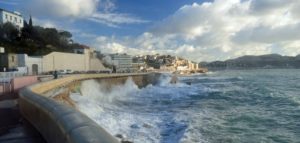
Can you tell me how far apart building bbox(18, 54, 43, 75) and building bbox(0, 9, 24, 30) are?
23.9 m

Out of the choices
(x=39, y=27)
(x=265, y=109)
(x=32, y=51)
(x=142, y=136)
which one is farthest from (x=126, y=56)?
(x=142, y=136)

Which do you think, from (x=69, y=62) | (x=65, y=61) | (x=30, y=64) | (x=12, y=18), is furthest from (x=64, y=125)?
(x=12, y=18)

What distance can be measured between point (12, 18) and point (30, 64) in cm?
2973

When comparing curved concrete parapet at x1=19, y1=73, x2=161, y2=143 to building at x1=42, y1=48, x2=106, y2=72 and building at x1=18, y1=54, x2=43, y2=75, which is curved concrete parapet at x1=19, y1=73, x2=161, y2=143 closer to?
building at x1=18, y1=54, x2=43, y2=75

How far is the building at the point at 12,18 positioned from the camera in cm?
7331

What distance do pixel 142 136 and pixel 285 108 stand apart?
14629 millimetres

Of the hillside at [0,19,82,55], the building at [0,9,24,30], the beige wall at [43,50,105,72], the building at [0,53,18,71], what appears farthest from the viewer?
the building at [0,9,24,30]

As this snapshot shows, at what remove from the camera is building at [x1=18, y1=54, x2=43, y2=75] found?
48.8 m

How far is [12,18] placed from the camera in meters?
76.6

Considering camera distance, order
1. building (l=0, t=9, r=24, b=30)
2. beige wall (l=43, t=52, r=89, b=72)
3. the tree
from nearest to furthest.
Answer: beige wall (l=43, t=52, r=89, b=72) → the tree → building (l=0, t=9, r=24, b=30)

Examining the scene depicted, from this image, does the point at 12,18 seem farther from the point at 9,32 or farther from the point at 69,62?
the point at 69,62

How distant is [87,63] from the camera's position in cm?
7256

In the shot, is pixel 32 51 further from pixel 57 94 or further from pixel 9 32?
pixel 57 94

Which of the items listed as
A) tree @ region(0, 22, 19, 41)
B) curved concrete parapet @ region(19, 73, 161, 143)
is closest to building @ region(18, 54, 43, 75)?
tree @ region(0, 22, 19, 41)
